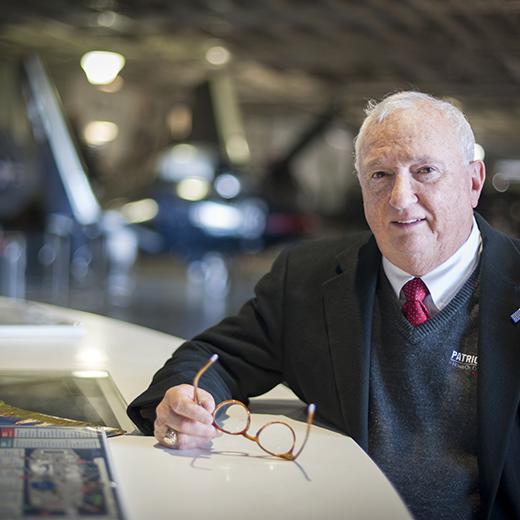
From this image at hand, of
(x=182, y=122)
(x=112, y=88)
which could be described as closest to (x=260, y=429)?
(x=182, y=122)

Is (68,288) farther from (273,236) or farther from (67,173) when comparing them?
(273,236)

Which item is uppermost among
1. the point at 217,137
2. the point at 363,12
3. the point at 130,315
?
the point at 363,12

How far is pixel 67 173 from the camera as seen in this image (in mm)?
10805

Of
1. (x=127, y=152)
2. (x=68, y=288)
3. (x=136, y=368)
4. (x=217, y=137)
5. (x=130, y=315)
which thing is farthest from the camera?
(x=127, y=152)

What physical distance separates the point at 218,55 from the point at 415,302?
13573 mm

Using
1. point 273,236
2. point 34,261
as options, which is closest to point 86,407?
point 34,261

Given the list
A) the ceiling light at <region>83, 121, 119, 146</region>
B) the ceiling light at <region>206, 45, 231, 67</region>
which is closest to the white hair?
the ceiling light at <region>206, 45, 231, 67</region>

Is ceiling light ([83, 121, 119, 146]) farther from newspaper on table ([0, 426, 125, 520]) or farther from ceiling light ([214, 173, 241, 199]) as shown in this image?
newspaper on table ([0, 426, 125, 520])

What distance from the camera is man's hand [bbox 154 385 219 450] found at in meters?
1.28

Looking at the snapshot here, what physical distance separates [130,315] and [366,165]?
6917mm

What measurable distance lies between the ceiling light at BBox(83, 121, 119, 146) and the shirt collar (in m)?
18.5

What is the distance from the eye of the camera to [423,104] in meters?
1.50

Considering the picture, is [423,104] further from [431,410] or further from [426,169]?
[431,410]

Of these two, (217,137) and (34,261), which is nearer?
(34,261)
